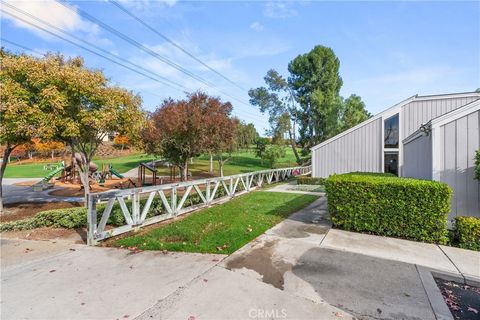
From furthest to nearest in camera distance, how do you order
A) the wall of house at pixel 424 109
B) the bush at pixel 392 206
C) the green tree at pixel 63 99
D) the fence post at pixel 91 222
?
the wall of house at pixel 424 109, the green tree at pixel 63 99, the fence post at pixel 91 222, the bush at pixel 392 206

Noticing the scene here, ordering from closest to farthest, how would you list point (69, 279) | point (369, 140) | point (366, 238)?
point (69, 279), point (366, 238), point (369, 140)

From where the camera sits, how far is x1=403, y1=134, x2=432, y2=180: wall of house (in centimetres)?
684

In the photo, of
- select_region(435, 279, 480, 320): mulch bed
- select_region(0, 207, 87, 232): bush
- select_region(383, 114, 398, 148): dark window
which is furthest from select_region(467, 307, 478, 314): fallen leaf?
select_region(383, 114, 398, 148): dark window

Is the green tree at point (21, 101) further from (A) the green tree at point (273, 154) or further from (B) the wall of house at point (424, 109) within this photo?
(A) the green tree at point (273, 154)

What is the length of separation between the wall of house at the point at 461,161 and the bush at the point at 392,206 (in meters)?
0.92

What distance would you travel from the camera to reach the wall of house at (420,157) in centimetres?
684

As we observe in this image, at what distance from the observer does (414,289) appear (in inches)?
136

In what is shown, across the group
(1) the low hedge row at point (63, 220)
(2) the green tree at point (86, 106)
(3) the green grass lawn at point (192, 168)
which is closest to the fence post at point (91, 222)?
(1) the low hedge row at point (63, 220)

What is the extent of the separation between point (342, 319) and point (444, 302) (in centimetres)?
145

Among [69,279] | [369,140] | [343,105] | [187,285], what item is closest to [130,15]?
[69,279]

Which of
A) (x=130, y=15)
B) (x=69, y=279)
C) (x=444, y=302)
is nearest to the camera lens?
(x=444, y=302)

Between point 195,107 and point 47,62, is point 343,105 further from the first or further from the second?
point 47,62

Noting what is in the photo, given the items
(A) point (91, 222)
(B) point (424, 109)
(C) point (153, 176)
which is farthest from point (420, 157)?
(C) point (153, 176)

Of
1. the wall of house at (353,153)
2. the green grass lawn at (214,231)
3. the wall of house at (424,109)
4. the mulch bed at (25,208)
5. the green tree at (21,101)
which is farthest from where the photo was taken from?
the wall of house at (353,153)
